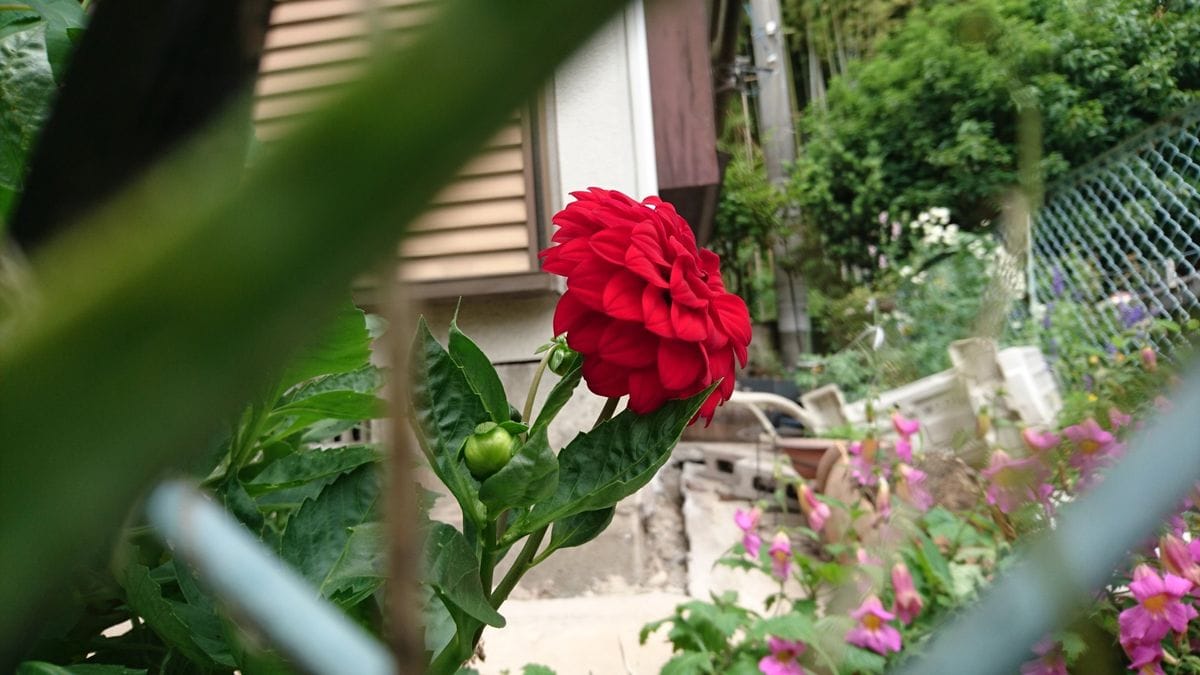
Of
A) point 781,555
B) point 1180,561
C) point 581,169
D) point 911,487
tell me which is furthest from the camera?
point 581,169

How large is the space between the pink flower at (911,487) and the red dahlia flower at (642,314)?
1128 millimetres

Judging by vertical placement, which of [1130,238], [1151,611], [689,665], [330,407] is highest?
[1130,238]

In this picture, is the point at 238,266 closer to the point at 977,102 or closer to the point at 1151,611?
the point at 1151,611

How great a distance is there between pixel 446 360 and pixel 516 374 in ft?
7.21

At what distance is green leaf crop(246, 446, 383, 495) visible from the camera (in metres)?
0.61

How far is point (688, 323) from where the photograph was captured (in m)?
0.48

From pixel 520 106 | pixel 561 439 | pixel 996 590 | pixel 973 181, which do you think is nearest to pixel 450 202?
pixel 520 106

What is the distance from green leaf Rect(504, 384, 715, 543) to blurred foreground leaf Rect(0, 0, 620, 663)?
37 centimetres

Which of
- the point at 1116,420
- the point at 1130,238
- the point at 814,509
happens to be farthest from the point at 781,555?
the point at 1116,420

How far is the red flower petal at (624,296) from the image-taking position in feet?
1.57

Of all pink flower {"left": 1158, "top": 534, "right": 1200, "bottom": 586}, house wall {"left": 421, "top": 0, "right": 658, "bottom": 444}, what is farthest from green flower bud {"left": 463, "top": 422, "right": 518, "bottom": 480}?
house wall {"left": 421, "top": 0, "right": 658, "bottom": 444}

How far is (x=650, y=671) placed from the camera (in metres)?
1.95

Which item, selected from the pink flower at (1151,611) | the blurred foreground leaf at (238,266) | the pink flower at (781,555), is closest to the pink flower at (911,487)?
the pink flower at (781,555)

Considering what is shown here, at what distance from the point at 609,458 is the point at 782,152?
8.76 m
